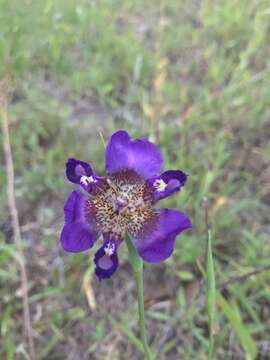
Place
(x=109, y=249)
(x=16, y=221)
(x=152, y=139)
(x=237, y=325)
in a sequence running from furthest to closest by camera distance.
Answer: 1. (x=152, y=139)
2. (x=16, y=221)
3. (x=237, y=325)
4. (x=109, y=249)

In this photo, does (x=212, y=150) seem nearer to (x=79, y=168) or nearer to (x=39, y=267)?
(x=39, y=267)

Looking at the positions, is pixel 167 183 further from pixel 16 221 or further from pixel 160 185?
pixel 16 221

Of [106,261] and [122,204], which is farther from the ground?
[122,204]

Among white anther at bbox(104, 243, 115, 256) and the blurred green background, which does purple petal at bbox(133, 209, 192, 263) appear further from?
the blurred green background

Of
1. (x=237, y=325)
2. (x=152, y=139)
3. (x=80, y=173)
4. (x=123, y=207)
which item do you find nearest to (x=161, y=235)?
(x=123, y=207)

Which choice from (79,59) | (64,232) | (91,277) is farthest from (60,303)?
(79,59)

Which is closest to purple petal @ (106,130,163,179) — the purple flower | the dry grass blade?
the purple flower
